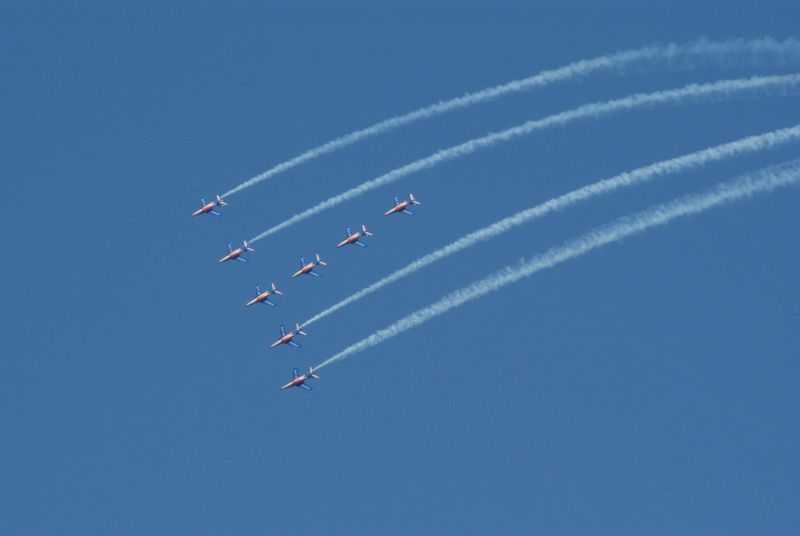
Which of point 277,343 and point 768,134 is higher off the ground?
point 277,343

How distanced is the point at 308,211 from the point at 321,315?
4461 mm

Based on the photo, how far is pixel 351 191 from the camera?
83.1 meters

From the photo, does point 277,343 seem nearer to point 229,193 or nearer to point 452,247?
point 229,193

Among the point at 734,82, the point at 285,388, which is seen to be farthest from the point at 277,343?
the point at 734,82

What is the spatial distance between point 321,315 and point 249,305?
8.39 metres

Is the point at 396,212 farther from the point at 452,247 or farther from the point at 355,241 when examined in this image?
the point at 452,247

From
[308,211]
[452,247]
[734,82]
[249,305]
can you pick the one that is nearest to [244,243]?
[249,305]

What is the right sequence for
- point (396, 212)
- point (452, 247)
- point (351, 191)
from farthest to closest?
point (396, 212)
point (351, 191)
point (452, 247)

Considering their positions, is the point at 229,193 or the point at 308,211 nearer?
the point at 308,211

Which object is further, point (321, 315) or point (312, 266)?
point (312, 266)

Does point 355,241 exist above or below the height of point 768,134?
above

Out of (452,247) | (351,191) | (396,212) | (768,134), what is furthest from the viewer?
(396,212)

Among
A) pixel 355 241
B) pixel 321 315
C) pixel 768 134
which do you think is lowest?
pixel 768 134

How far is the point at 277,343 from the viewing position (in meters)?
88.9
